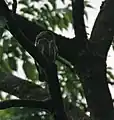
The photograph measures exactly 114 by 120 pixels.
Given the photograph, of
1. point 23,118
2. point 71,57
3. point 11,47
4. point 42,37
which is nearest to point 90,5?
point 11,47

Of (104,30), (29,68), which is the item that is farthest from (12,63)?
(104,30)

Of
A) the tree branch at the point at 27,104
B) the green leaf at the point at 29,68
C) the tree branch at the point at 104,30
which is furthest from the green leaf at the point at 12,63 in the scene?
the tree branch at the point at 27,104

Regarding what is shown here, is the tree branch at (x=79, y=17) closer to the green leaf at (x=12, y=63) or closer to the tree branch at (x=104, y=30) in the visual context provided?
the tree branch at (x=104, y=30)

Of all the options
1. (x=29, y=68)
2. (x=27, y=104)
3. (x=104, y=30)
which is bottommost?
(x=29, y=68)

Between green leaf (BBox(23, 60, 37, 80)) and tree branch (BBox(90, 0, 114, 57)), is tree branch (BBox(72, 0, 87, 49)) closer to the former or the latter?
tree branch (BBox(90, 0, 114, 57))

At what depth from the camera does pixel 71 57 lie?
6.57 feet

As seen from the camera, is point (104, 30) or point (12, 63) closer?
point (104, 30)

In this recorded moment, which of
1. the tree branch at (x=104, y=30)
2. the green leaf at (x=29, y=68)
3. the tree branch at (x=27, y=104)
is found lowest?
the green leaf at (x=29, y=68)

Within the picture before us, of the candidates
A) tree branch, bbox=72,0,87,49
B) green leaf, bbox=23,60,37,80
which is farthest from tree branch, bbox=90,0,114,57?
green leaf, bbox=23,60,37,80

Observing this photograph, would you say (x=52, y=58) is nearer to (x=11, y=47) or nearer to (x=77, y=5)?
(x=77, y=5)

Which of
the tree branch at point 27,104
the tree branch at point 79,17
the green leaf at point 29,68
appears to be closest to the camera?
the tree branch at point 27,104

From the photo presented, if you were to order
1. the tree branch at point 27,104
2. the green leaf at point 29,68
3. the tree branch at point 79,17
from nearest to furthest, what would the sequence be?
the tree branch at point 27,104 → the tree branch at point 79,17 → the green leaf at point 29,68

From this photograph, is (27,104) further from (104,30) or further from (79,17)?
(104,30)

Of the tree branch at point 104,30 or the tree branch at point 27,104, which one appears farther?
the tree branch at point 104,30
